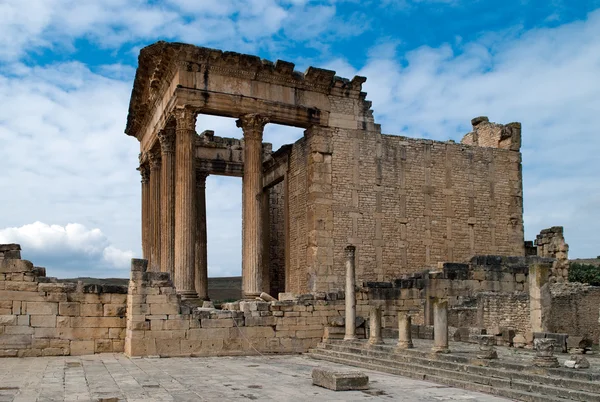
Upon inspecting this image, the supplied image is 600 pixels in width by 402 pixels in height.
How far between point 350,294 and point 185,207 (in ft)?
20.9

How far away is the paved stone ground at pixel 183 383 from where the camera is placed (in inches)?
369

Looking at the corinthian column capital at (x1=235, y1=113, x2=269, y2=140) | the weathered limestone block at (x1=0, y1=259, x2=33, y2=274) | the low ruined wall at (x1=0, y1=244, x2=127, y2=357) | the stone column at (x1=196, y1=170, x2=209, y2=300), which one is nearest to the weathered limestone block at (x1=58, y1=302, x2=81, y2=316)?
the low ruined wall at (x1=0, y1=244, x2=127, y2=357)

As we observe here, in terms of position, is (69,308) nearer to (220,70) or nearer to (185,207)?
(185,207)

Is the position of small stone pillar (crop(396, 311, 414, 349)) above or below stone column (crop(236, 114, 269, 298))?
below

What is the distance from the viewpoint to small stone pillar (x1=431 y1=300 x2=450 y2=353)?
1213cm

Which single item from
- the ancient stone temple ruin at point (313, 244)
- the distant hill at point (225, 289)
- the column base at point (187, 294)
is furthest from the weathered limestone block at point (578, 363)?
the distant hill at point (225, 289)

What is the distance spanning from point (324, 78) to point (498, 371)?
1409cm

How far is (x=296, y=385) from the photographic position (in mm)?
10727

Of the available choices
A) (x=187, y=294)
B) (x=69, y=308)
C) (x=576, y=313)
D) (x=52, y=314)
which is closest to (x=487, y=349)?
(x=576, y=313)

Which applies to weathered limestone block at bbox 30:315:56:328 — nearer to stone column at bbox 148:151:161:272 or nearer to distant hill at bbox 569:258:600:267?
stone column at bbox 148:151:161:272

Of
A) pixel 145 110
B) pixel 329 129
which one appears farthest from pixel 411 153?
pixel 145 110

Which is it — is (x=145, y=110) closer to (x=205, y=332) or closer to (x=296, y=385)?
(x=205, y=332)

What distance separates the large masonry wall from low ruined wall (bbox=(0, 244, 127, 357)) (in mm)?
7638

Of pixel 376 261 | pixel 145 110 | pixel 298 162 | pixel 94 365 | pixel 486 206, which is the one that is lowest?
pixel 94 365
